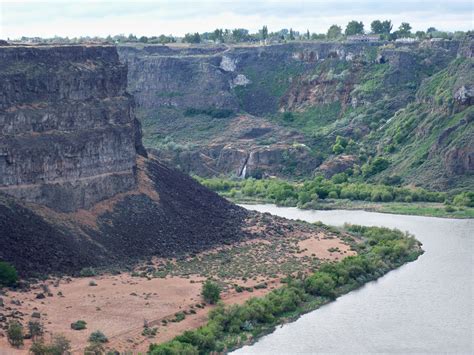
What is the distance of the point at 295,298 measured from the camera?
67875 millimetres

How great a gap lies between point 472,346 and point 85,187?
79.4ft

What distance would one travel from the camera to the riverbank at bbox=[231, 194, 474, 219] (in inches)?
3789

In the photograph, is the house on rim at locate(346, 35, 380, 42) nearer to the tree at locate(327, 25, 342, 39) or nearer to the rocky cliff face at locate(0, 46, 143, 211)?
the tree at locate(327, 25, 342, 39)

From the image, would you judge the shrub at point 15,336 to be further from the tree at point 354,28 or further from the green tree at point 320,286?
the tree at point 354,28

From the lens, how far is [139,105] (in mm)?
131000

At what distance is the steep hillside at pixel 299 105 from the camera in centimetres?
11369

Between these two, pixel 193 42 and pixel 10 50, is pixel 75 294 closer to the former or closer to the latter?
pixel 10 50

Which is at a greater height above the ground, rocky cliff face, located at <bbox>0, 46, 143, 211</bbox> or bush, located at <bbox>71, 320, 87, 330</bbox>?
rocky cliff face, located at <bbox>0, 46, 143, 211</bbox>

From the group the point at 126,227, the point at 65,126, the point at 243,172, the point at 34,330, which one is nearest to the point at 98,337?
the point at 34,330

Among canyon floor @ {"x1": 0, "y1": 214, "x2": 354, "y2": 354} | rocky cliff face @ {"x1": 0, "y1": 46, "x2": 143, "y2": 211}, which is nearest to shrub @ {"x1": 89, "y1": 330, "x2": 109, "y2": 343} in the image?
canyon floor @ {"x1": 0, "y1": 214, "x2": 354, "y2": 354}

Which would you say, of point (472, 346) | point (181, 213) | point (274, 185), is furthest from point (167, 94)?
point (472, 346)

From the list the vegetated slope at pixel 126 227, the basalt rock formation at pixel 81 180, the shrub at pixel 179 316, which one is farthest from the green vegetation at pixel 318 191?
the shrub at pixel 179 316

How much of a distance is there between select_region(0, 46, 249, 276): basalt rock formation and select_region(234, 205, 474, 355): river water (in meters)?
11.1

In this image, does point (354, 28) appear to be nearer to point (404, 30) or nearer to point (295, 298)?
point (404, 30)
